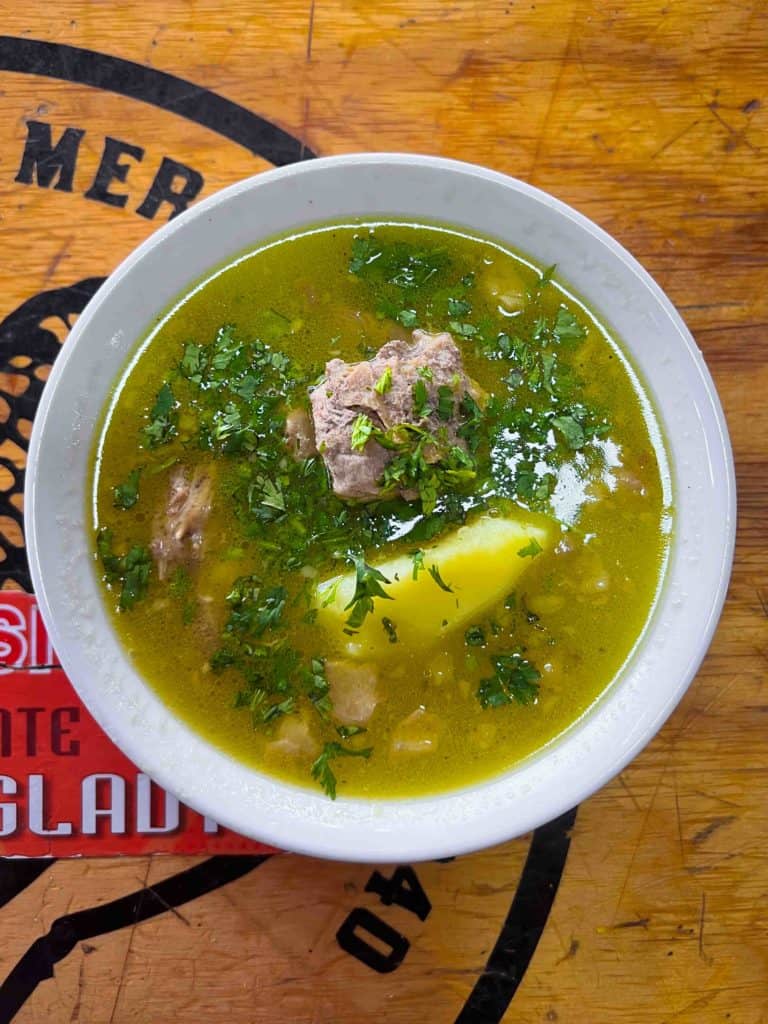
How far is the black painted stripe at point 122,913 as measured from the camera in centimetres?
325

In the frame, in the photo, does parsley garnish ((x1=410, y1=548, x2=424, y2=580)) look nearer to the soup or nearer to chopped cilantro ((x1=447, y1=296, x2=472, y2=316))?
the soup

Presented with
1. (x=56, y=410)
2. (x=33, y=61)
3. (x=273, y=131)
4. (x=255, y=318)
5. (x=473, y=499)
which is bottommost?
(x=473, y=499)

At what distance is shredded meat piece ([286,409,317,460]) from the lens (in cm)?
296

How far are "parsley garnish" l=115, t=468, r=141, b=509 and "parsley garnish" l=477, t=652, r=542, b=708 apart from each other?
1.31m

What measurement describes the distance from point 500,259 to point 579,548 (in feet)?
3.33

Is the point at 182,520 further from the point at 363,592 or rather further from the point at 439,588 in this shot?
the point at 439,588

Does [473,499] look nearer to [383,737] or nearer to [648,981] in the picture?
[383,737]

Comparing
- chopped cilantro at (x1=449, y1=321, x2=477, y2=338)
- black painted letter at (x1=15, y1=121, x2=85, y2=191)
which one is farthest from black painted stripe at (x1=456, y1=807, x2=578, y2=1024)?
black painted letter at (x1=15, y1=121, x2=85, y2=191)

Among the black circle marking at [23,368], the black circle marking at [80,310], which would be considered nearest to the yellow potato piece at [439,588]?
the black circle marking at [80,310]

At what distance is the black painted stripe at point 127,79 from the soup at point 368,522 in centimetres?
53

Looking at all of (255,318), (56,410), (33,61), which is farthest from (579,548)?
(33,61)

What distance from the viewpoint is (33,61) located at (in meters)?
3.27

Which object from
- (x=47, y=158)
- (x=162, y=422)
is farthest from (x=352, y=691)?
(x=47, y=158)

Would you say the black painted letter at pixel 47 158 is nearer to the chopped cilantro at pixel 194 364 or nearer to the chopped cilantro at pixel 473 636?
the chopped cilantro at pixel 194 364
